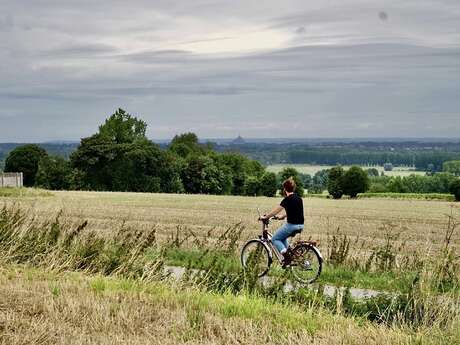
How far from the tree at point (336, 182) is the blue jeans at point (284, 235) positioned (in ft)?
286

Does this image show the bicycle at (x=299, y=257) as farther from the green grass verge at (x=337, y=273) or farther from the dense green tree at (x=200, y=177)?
the dense green tree at (x=200, y=177)

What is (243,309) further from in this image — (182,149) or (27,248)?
(182,149)

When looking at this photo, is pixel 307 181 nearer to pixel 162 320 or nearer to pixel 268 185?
pixel 268 185

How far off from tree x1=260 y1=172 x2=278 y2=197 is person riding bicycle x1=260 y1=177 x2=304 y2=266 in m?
97.9

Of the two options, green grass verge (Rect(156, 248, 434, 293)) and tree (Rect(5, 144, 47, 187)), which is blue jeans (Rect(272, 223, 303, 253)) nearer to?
green grass verge (Rect(156, 248, 434, 293))

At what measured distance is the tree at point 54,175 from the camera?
99175 millimetres

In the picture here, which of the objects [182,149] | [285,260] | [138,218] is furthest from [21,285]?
[182,149]

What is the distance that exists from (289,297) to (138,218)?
92.9 feet

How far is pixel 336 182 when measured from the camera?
102 meters

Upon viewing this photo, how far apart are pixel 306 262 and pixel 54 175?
91.5 meters

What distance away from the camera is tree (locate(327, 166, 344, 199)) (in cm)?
10131

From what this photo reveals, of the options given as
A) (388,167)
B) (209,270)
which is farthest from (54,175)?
(388,167)

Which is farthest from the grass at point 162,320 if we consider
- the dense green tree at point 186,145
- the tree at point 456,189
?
the dense green tree at point 186,145

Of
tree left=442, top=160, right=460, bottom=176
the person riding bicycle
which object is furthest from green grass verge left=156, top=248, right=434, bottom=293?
tree left=442, top=160, right=460, bottom=176
